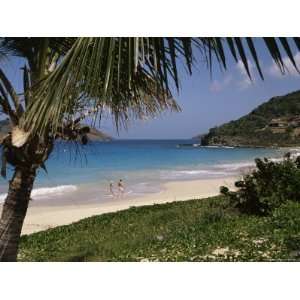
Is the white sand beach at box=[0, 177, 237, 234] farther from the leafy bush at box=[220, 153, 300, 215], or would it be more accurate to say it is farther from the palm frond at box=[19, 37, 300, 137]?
the palm frond at box=[19, 37, 300, 137]

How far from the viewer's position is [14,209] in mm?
3199

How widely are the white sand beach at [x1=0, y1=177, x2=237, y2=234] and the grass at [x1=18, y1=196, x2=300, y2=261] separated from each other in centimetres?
186

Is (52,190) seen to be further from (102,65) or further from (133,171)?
(102,65)

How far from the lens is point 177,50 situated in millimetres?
2850

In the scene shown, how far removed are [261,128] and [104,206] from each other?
5238 mm

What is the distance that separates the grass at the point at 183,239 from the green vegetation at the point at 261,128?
3.02 ft

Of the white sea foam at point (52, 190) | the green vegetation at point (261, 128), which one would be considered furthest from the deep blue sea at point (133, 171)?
the green vegetation at point (261, 128)

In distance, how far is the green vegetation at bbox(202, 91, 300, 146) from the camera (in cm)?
471

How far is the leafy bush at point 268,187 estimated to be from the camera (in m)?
5.66

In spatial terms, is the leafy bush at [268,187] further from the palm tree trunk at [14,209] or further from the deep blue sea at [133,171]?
the palm tree trunk at [14,209]

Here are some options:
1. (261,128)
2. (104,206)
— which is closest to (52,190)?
(104,206)

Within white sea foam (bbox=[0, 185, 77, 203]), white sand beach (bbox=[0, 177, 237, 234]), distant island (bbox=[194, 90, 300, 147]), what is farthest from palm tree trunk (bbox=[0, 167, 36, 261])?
white sea foam (bbox=[0, 185, 77, 203])
